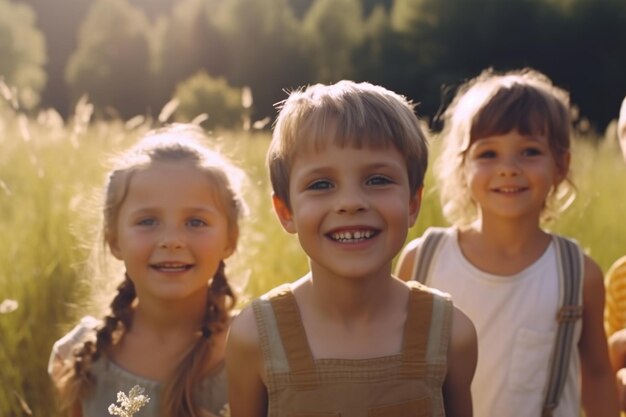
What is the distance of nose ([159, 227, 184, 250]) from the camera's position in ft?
8.77

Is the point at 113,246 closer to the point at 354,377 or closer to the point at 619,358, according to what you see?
the point at 354,377

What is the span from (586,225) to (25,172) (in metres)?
3.17

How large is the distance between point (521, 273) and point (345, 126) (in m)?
1.13

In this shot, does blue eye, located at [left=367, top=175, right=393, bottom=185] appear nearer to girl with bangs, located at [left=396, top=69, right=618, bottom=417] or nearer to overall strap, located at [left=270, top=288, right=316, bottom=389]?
overall strap, located at [left=270, top=288, right=316, bottom=389]

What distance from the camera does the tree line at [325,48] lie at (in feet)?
96.2

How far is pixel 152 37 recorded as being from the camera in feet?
142

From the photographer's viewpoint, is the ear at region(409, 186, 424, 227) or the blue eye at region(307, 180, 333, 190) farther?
the ear at region(409, 186, 424, 227)

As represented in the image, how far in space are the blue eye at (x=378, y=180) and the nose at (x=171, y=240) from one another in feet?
2.67

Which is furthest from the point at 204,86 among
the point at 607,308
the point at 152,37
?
the point at 607,308

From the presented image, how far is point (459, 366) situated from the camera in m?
2.19

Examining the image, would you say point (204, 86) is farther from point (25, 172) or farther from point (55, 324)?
point (55, 324)

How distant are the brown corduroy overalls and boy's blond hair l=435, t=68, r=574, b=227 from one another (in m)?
1.00

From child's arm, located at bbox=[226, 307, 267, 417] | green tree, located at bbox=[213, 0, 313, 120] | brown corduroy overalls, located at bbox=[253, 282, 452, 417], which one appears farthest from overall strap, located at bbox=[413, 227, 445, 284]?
green tree, located at bbox=[213, 0, 313, 120]

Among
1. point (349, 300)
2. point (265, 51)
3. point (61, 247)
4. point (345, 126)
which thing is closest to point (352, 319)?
point (349, 300)
